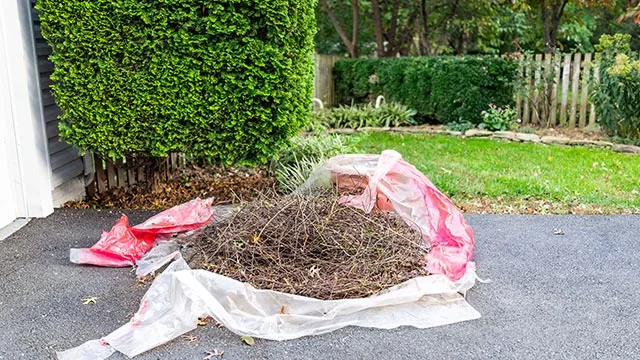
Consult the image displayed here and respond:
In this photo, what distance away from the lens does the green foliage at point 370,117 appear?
28.9 feet

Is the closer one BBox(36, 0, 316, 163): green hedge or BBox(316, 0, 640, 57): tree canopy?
BBox(36, 0, 316, 163): green hedge

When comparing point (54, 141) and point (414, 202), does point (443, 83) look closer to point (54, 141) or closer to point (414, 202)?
point (414, 202)

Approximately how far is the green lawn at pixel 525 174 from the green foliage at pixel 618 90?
23.5 inches

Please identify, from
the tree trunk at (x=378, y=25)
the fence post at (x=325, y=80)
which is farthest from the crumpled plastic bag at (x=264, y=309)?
the tree trunk at (x=378, y=25)

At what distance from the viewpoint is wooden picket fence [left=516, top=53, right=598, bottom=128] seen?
8031 mm

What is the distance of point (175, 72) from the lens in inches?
160

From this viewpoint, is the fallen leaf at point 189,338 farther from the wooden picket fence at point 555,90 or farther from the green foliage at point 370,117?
the wooden picket fence at point 555,90

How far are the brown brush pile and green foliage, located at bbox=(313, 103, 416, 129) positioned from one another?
545 cm

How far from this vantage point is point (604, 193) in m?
4.80

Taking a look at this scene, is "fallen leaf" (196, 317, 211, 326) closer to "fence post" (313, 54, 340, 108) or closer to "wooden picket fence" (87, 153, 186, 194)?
"wooden picket fence" (87, 153, 186, 194)

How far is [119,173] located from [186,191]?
65cm

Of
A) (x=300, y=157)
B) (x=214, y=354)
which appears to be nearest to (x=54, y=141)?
(x=300, y=157)

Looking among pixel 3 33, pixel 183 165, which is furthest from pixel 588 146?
pixel 3 33

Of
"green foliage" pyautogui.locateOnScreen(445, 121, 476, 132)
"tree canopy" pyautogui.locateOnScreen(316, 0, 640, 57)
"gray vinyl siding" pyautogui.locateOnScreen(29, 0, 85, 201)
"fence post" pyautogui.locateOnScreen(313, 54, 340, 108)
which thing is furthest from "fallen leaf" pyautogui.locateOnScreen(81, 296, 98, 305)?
"tree canopy" pyautogui.locateOnScreen(316, 0, 640, 57)
